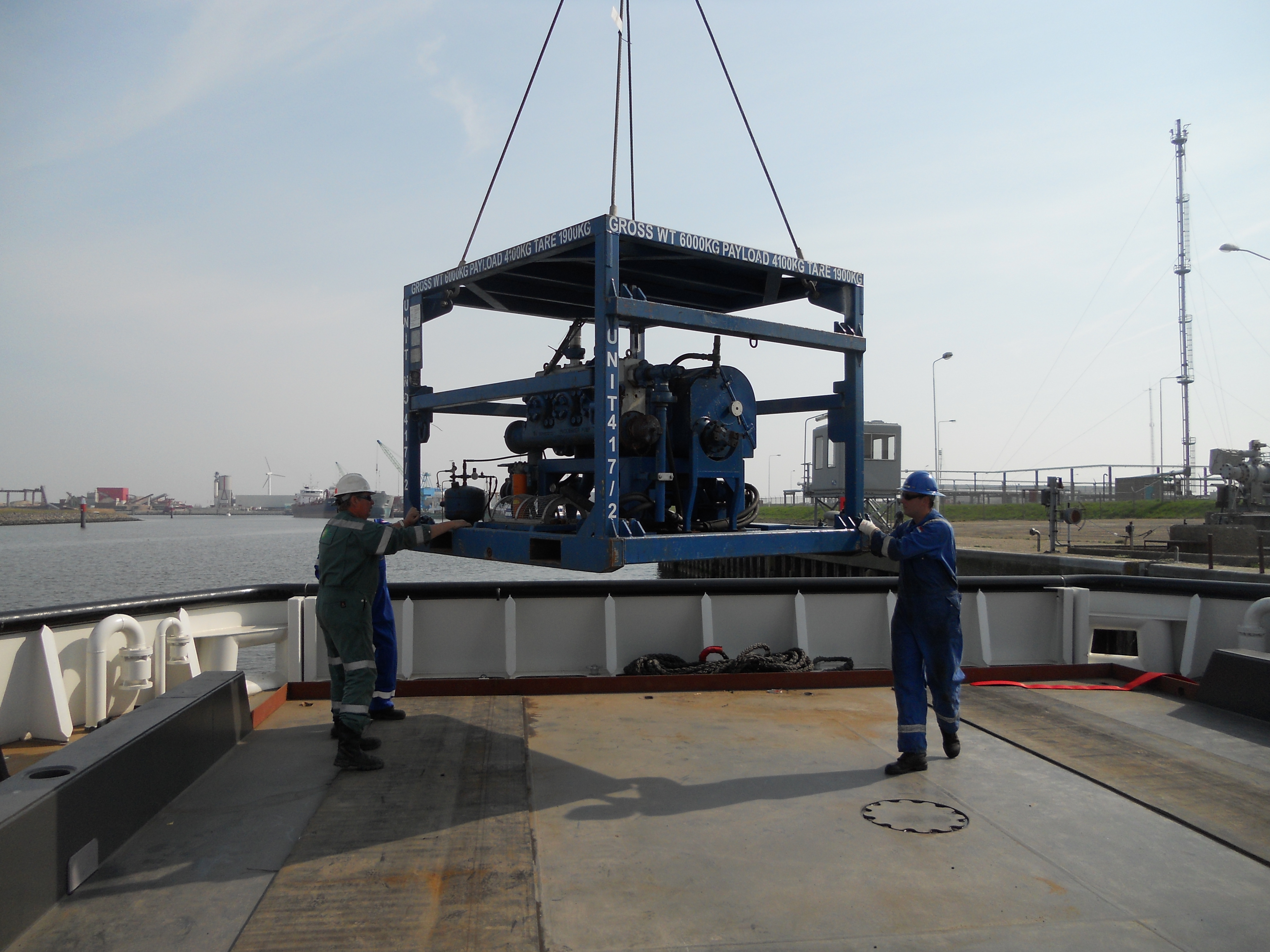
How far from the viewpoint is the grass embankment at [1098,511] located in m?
28.2

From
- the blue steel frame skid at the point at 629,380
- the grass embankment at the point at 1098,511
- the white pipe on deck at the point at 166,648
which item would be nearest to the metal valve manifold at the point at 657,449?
the blue steel frame skid at the point at 629,380

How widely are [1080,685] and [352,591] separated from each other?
5625 mm

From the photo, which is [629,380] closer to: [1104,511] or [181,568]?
[1104,511]

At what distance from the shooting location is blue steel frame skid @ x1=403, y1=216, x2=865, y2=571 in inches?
165

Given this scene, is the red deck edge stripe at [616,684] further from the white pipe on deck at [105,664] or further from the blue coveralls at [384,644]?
the white pipe on deck at [105,664]

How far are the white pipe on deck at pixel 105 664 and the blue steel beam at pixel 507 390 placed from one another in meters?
2.30

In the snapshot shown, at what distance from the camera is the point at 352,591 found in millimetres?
4883

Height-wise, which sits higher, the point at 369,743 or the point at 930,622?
the point at 930,622

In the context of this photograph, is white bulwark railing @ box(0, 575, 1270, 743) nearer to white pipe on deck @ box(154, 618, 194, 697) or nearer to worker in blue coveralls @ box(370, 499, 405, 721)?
white pipe on deck @ box(154, 618, 194, 697)

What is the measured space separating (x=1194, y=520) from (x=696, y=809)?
1133 inches

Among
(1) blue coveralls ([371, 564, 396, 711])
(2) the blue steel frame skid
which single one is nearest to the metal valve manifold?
(2) the blue steel frame skid

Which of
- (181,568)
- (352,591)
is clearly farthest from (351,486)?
(181,568)

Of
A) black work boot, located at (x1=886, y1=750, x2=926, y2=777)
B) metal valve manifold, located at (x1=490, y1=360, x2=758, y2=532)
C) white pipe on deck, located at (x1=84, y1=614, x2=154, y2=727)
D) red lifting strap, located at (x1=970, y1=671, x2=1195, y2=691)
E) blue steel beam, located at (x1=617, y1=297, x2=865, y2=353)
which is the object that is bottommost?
red lifting strap, located at (x1=970, y1=671, x2=1195, y2=691)

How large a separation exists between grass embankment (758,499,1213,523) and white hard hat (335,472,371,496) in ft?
66.1
